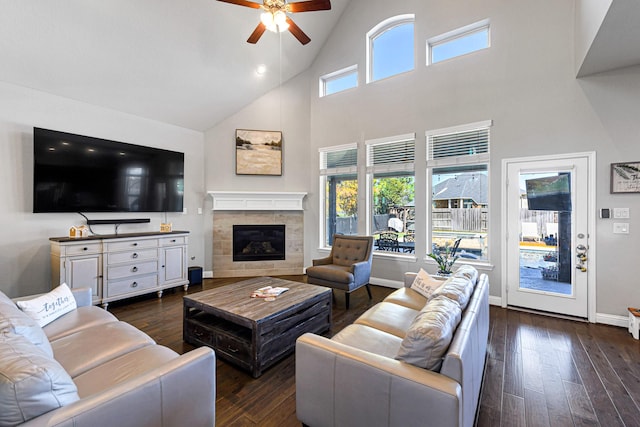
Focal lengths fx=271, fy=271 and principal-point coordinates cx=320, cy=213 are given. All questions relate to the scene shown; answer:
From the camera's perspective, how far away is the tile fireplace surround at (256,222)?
17.8 feet

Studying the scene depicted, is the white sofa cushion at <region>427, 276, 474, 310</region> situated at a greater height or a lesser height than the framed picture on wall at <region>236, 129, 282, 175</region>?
lesser

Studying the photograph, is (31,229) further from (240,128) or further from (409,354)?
(409,354)

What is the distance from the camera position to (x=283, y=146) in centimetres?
573

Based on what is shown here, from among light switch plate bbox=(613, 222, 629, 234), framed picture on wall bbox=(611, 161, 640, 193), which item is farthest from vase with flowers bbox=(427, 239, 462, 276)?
framed picture on wall bbox=(611, 161, 640, 193)

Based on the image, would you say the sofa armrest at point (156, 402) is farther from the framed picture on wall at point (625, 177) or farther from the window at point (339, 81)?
the window at point (339, 81)

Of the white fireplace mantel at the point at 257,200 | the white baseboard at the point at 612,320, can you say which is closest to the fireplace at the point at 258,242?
the white fireplace mantel at the point at 257,200

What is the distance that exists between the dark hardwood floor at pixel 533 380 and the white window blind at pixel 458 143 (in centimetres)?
235

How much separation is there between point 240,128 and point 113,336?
455 cm

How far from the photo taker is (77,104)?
12.7ft

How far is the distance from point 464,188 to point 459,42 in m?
2.30

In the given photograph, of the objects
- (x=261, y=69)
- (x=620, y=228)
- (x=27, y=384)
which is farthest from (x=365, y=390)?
(x=261, y=69)

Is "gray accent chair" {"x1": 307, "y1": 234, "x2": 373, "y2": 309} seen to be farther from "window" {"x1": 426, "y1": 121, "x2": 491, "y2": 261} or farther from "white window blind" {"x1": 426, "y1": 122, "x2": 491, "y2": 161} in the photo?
"white window blind" {"x1": 426, "y1": 122, "x2": 491, "y2": 161}

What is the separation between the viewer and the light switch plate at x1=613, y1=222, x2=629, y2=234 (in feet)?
10.2

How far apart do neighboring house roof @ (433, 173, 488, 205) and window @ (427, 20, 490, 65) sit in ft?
6.24
